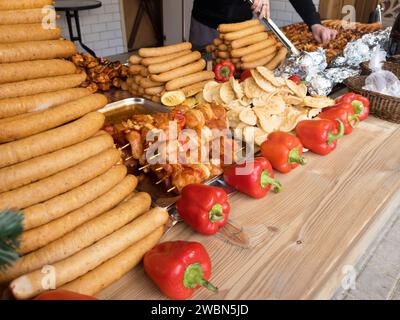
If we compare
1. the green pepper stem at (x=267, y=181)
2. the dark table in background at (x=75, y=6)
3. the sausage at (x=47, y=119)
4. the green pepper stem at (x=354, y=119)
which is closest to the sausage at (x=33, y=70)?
the sausage at (x=47, y=119)

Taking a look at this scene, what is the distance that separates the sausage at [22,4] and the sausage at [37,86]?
24cm

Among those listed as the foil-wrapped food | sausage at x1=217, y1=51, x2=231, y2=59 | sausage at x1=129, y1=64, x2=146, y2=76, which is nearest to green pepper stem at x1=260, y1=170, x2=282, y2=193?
the foil-wrapped food

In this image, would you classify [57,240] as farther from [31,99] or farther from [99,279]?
[31,99]

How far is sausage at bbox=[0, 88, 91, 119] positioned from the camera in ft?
3.70

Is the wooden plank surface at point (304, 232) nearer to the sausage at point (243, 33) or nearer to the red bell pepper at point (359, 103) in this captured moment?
the red bell pepper at point (359, 103)

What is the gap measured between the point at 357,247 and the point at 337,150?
882 millimetres

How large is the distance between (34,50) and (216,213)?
91 cm

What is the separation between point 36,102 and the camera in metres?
1.19

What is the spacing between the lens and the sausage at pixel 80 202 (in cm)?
112

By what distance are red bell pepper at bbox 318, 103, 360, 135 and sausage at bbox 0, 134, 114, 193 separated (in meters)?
1.58

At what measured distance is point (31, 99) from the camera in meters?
1.17

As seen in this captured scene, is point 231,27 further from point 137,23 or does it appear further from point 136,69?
point 137,23

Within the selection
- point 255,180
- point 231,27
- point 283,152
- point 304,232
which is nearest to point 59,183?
point 255,180

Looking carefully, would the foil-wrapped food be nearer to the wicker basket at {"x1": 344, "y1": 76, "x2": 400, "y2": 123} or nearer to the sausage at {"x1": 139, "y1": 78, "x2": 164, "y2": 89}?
the wicker basket at {"x1": 344, "y1": 76, "x2": 400, "y2": 123}
